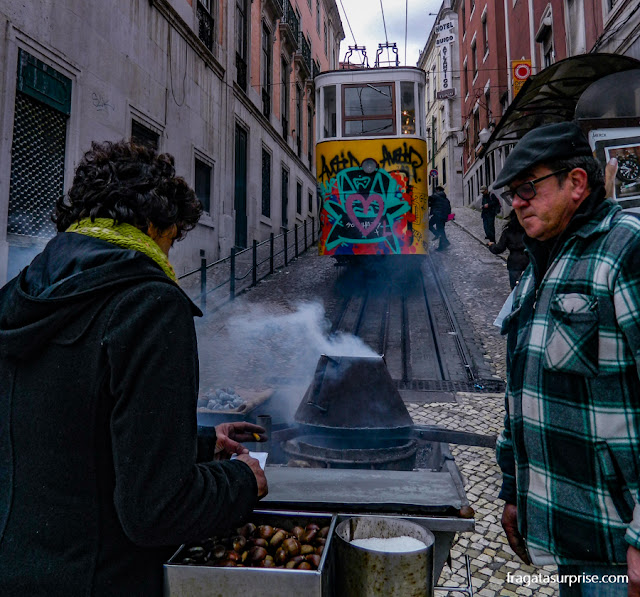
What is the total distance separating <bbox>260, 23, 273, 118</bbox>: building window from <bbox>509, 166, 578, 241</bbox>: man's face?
18368 mm

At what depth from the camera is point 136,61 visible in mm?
9852

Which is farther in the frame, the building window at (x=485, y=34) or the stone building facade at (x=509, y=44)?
the building window at (x=485, y=34)

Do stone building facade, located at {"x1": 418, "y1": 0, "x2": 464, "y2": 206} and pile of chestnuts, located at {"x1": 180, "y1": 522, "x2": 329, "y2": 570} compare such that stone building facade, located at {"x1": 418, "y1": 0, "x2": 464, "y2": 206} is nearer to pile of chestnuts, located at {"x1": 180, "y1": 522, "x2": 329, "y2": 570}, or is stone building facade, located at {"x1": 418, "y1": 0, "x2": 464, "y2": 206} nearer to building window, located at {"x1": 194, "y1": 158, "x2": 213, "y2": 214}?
building window, located at {"x1": 194, "y1": 158, "x2": 213, "y2": 214}

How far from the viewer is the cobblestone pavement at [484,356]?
2.86 meters

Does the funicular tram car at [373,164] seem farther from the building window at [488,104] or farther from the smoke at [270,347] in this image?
the building window at [488,104]

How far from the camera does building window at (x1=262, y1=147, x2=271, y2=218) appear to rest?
1902 centimetres

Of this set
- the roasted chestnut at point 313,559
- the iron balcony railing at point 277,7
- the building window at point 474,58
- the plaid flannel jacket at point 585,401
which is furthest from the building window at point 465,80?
the roasted chestnut at point 313,559

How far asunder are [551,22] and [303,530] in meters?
17.0

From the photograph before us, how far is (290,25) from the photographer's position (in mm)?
21750

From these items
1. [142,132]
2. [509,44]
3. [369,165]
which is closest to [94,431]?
[369,165]

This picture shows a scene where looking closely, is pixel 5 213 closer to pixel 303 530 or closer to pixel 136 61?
pixel 136 61

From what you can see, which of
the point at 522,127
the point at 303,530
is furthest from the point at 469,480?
the point at 522,127

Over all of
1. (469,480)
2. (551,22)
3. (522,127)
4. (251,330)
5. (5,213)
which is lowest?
(469,480)

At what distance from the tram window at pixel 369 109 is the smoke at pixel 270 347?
3779 mm
